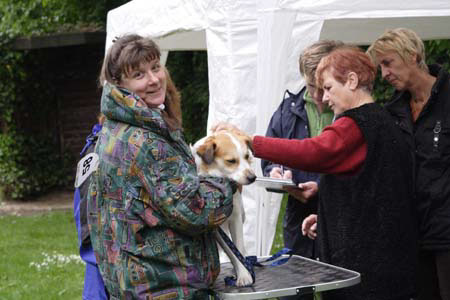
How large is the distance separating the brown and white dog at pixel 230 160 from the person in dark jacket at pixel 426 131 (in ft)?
2.58

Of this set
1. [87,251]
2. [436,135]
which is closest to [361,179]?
[436,135]

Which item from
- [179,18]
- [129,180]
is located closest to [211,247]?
[129,180]

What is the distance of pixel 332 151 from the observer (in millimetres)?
2980

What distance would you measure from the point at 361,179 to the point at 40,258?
253 inches

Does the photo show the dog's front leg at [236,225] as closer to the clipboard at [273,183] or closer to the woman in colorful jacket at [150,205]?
the clipboard at [273,183]

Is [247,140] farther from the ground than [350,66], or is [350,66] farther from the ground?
[350,66]

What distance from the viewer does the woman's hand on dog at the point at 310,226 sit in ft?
11.9

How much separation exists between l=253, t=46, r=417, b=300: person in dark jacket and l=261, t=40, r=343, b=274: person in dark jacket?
1.94ft

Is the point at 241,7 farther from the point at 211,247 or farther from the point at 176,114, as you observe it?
the point at 211,247

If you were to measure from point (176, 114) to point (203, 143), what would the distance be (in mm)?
414

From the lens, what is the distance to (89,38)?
13828mm

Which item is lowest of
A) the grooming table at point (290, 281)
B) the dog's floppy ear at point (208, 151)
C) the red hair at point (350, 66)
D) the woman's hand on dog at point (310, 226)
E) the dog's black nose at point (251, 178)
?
the grooming table at point (290, 281)

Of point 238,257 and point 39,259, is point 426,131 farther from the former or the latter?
point 39,259

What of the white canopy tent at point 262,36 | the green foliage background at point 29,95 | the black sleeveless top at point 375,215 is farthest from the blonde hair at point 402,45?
the green foliage background at point 29,95
